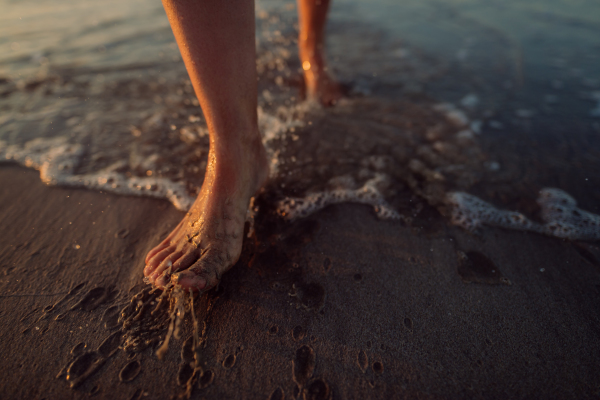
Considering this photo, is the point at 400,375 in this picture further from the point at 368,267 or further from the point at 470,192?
the point at 470,192

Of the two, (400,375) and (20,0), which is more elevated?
(20,0)

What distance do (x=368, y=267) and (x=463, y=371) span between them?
1.43 feet

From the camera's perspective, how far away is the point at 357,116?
2.12m

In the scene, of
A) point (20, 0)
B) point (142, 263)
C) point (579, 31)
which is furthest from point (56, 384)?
point (20, 0)

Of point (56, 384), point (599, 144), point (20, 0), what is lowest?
point (599, 144)

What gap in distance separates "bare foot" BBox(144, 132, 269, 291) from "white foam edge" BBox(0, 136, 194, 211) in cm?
29

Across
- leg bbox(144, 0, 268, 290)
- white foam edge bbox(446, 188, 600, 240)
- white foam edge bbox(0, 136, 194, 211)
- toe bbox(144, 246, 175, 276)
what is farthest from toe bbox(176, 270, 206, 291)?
white foam edge bbox(446, 188, 600, 240)

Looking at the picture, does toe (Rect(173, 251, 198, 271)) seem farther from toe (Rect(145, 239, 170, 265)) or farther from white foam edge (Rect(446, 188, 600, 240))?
white foam edge (Rect(446, 188, 600, 240))

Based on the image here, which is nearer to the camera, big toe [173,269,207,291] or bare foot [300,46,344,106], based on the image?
big toe [173,269,207,291]

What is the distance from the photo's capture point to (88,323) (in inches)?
39.5

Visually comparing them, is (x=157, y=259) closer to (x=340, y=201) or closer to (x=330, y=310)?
(x=330, y=310)

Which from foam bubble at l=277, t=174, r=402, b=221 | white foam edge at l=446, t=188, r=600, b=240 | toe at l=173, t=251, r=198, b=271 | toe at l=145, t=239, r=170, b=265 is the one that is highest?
toe at l=173, t=251, r=198, b=271

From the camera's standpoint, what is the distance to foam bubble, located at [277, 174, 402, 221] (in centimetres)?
141

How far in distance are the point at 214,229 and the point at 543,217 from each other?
1476 mm
